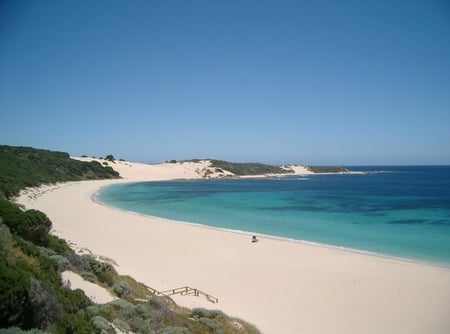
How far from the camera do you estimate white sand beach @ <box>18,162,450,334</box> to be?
11.5m

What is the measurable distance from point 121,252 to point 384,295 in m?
13.8

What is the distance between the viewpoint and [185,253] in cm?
1947

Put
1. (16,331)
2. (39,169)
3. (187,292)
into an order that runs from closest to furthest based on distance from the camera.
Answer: (16,331) → (187,292) → (39,169)

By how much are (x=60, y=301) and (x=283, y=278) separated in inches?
436

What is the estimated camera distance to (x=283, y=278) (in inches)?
607

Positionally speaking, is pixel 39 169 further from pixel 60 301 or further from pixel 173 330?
pixel 173 330

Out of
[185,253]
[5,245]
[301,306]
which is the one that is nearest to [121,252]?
[185,253]

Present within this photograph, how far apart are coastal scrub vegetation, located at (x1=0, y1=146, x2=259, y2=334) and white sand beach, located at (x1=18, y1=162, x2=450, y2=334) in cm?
238

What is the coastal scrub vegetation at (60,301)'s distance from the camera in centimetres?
557

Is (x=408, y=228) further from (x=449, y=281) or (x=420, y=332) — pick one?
(x=420, y=332)

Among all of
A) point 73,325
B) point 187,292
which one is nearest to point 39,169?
point 187,292

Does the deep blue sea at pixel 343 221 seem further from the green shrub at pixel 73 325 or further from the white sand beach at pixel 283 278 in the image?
the green shrub at pixel 73 325

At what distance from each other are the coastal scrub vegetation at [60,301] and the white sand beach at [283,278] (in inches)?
93.7

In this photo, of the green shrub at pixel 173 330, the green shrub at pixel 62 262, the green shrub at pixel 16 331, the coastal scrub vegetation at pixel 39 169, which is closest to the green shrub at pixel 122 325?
the green shrub at pixel 173 330
